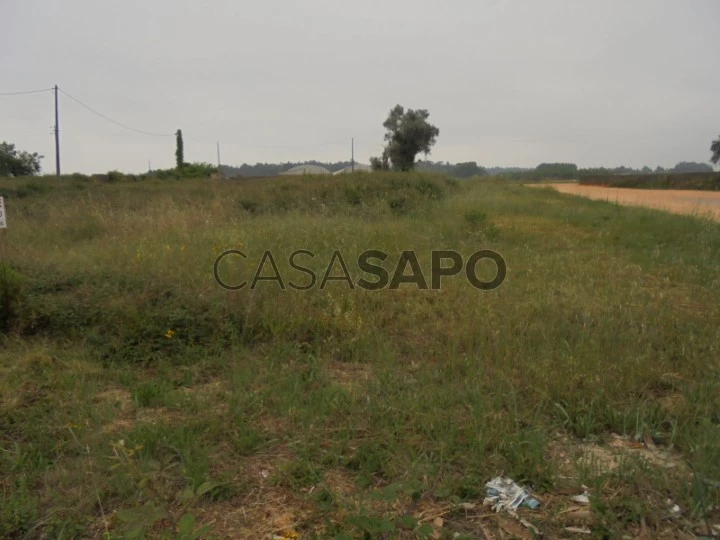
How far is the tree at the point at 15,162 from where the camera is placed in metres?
33.2

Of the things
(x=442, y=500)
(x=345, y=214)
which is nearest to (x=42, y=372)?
(x=442, y=500)

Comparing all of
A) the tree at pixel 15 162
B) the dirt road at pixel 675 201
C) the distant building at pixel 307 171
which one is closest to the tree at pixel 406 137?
the distant building at pixel 307 171

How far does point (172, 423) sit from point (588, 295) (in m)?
3.87

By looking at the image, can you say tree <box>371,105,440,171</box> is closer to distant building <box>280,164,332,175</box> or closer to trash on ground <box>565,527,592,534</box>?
distant building <box>280,164,332,175</box>

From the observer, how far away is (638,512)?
176 centimetres

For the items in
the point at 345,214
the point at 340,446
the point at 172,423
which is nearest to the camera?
the point at 340,446

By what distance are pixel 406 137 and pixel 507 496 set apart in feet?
110

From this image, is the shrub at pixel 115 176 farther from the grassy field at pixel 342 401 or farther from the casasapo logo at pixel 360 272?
the casasapo logo at pixel 360 272

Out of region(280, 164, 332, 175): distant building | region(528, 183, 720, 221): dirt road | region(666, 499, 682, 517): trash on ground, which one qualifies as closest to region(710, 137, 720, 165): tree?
region(528, 183, 720, 221): dirt road

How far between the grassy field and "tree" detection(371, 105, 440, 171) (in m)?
29.6

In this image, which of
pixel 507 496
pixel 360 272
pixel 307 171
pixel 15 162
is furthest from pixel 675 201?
pixel 15 162

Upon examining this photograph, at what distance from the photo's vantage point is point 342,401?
2.58 metres

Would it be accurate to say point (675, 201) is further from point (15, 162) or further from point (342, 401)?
point (15, 162)

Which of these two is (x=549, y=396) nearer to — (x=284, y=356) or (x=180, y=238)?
(x=284, y=356)
